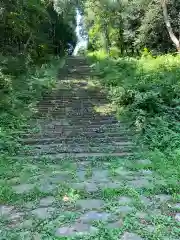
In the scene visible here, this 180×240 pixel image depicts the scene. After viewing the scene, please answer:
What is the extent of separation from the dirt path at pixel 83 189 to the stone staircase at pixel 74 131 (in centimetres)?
2

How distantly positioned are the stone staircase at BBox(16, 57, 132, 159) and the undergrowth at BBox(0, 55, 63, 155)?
252 mm

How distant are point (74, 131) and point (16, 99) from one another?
9.90 feet

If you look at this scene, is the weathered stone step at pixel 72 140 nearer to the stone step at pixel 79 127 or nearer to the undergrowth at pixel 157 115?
the undergrowth at pixel 157 115

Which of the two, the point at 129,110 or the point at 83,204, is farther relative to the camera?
the point at 129,110

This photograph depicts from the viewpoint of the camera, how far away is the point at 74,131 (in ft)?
27.4

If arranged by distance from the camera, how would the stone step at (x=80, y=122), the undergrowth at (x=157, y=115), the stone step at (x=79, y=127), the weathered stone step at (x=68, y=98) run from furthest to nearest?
the weathered stone step at (x=68, y=98) → the stone step at (x=80, y=122) → the stone step at (x=79, y=127) → the undergrowth at (x=157, y=115)

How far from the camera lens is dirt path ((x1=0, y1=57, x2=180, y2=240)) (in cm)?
413

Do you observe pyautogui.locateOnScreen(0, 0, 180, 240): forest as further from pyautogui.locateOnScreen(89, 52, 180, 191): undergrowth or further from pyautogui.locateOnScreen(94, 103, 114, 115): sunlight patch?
pyautogui.locateOnScreen(94, 103, 114, 115): sunlight patch

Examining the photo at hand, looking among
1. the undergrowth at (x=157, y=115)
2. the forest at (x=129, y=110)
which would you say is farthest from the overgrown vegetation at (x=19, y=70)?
the undergrowth at (x=157, y=115)

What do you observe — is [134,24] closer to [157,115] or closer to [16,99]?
[16,99]


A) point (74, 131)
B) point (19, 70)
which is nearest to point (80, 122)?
point (74, 131)

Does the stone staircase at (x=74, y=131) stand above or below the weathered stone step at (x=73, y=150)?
above

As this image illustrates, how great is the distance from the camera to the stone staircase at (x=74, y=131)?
7.08 m

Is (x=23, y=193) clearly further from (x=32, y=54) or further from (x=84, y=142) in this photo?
(x=32, y=54)
